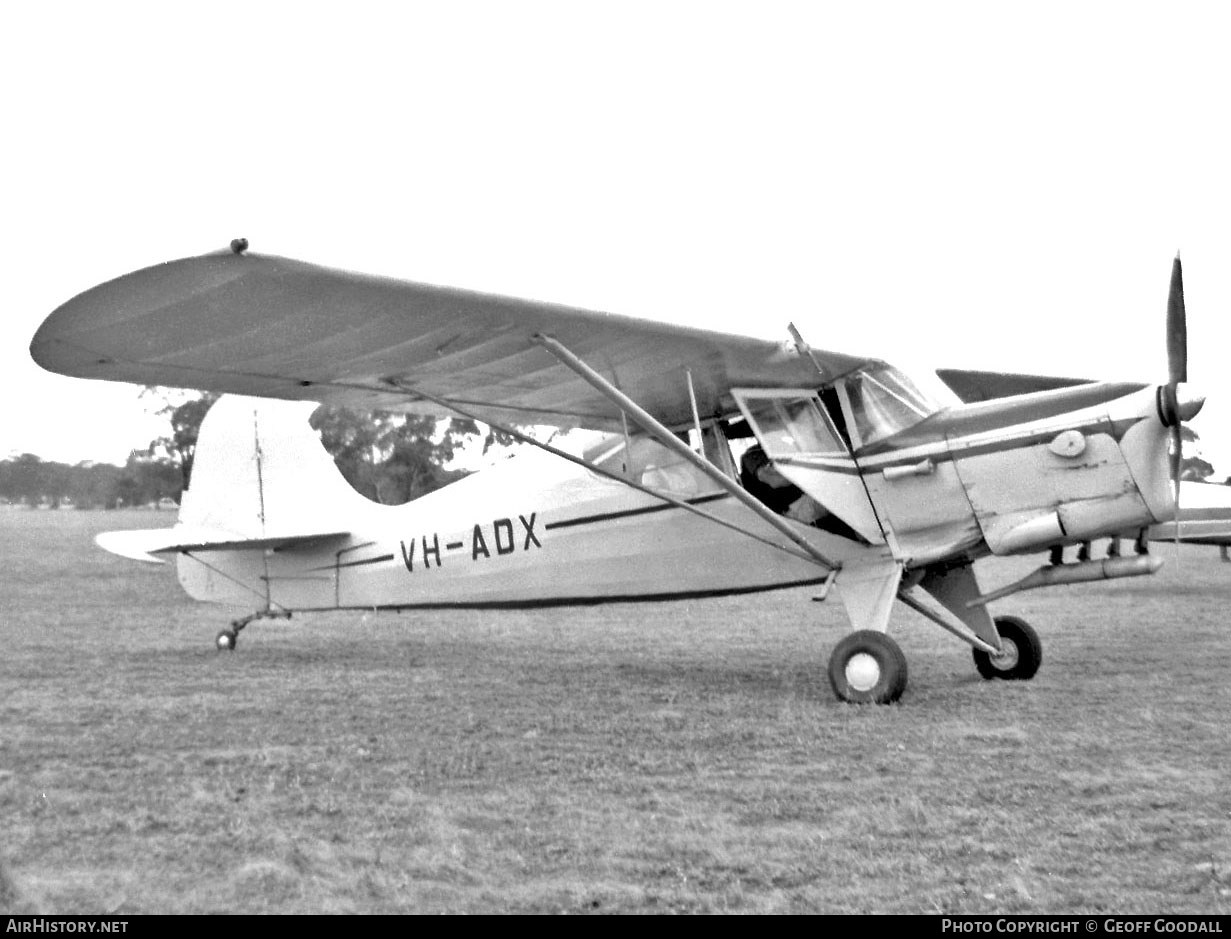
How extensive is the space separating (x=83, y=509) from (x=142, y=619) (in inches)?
1631

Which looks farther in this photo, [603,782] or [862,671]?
[862,671]

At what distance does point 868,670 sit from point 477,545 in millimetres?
3433

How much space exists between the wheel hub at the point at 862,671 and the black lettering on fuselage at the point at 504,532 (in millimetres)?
2995

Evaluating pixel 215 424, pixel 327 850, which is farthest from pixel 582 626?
pixel 327 850

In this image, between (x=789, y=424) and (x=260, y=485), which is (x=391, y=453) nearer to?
(x=260, y=485)

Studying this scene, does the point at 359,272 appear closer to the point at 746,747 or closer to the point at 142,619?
the point at 746,747

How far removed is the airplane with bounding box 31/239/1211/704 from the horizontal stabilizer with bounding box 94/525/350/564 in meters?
0.55

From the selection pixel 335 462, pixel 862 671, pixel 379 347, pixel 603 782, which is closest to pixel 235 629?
pixel 379 347

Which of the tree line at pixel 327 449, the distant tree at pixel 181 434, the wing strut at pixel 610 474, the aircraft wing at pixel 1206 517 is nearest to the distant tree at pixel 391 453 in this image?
the tree line at pixel 327 449

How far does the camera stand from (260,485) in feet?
35.1

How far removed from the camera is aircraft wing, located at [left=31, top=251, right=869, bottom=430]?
18.3 feet

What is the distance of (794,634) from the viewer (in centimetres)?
1177

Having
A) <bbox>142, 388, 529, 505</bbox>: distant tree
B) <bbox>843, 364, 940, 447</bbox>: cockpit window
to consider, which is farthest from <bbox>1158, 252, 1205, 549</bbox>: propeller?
<bbox>142, 388, 529, 505</bbox>: distant tree

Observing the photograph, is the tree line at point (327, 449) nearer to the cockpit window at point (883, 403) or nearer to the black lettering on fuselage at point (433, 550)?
the black lettering on fuselage at point (433, 550)
